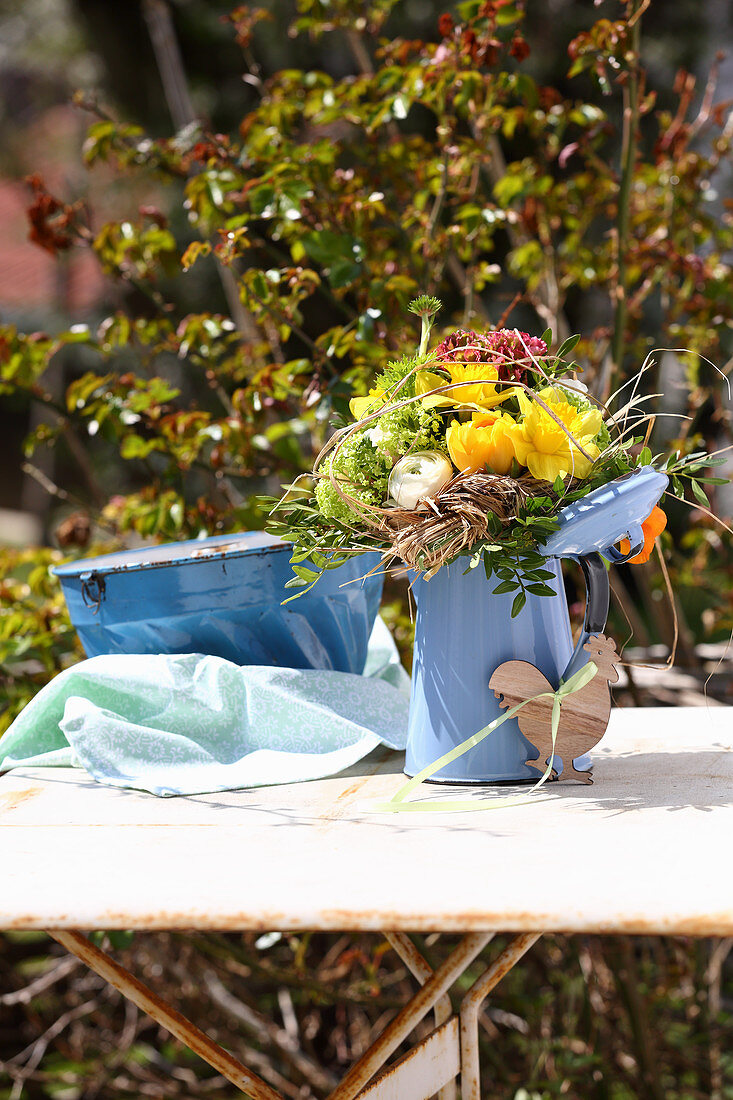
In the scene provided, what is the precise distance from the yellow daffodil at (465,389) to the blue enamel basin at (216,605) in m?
0.27

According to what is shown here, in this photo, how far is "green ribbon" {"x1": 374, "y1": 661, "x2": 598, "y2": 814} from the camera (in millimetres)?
820

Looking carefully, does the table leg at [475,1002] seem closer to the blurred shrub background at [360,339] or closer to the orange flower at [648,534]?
the orange flower at [648,534]

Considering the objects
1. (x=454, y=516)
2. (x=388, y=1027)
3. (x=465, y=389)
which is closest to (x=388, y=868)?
(x=388, y=1027)

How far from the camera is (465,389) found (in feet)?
2.85

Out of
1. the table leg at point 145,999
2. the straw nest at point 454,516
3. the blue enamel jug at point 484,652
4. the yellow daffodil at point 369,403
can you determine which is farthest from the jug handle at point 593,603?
the table leg at point 145,999

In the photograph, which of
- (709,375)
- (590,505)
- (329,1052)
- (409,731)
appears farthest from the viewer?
(329,1052)

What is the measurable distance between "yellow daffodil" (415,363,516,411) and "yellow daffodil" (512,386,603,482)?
0.04 metres

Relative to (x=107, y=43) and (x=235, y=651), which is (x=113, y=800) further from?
(x=107, y=43)

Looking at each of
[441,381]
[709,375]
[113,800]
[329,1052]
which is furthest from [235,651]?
[329,1052]

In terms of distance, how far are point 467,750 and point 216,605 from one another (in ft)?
1.14

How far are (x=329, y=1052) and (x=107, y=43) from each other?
425 centimetres

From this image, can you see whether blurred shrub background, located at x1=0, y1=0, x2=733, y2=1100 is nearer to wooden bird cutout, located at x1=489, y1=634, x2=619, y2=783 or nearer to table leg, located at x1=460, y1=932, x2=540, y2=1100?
wooden bird cutout, located at x1=489, y1=634, x2=619, y2=783

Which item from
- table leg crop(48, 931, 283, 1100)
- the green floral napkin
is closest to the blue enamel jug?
the green floral napkin

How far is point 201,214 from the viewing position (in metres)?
1.53
